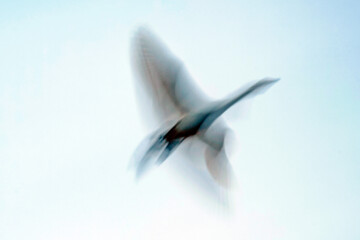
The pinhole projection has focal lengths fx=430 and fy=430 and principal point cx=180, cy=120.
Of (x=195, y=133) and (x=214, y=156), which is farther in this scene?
(x=214, y=156)

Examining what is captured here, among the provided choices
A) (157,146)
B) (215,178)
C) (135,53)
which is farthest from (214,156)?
(135,53)

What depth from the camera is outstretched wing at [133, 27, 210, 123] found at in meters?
1.96

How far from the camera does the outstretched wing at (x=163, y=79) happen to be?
1.96 m

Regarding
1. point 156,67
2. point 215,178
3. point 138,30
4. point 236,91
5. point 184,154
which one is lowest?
point 215,178

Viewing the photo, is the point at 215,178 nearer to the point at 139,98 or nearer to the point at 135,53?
the point at 139,98

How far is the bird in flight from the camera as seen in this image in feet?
6.12

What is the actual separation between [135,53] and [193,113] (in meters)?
0.38

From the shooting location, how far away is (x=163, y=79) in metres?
2.06

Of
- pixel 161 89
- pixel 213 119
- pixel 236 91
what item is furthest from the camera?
pixel 161 89

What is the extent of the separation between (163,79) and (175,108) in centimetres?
15

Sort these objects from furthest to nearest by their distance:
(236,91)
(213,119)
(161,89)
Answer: (161,89), (213,119), (236,91)

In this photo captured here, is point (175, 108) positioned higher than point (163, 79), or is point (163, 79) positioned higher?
point (163, 79)

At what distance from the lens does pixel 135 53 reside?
1.96m

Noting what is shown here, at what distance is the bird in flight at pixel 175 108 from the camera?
6.12ft
